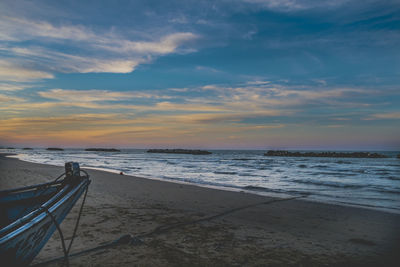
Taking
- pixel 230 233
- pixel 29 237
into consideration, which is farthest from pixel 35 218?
pixel 230 233

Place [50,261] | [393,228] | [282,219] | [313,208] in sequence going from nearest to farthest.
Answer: [50,261]
[393,228]
[282,219]
[313,208]

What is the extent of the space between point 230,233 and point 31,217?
151 inches

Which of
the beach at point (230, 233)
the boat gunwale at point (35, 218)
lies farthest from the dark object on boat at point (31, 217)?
the beach at point (230, 233)

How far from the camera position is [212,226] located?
629cm

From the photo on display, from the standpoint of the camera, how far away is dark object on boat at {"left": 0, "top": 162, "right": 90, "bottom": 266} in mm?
2713

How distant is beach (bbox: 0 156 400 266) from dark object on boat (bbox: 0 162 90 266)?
0.86 meters

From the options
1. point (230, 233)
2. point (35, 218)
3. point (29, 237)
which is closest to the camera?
point (29, 237)

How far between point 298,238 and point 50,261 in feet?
14.9

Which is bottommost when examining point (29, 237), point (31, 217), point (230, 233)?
point (230, 233)

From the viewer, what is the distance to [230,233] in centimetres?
577

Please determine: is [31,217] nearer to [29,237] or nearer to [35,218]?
[35,218]

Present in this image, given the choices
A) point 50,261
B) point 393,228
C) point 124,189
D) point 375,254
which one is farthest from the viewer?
point 124,189

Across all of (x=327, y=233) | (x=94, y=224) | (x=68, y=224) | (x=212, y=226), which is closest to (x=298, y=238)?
(x=327, y=233)

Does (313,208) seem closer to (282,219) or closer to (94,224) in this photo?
(282,219)
